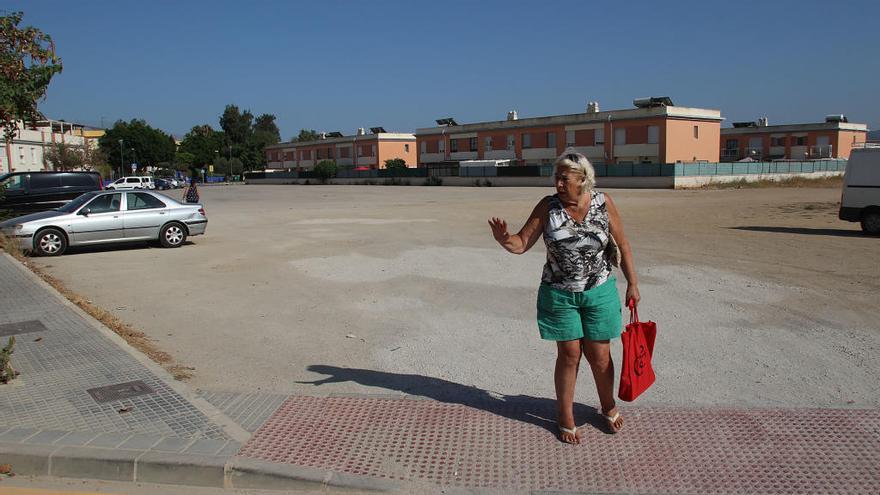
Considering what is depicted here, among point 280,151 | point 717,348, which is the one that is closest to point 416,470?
point 717,348

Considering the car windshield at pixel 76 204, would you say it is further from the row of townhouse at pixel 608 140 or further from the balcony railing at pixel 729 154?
the balcony railing at pixel 729 154

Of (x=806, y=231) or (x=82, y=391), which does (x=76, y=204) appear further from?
(x=806, y=231)

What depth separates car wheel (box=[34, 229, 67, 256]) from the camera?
1396cm

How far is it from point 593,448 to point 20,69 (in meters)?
10.7

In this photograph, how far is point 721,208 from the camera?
91.2ft

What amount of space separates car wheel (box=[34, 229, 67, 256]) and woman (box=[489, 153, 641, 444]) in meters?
12.9

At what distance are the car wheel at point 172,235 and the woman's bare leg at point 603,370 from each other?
13.3 m

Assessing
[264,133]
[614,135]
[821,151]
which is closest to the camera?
[614,135]

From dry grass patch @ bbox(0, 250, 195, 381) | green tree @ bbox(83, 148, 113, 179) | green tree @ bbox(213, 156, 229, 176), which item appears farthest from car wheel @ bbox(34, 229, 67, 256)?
green tree @ bbox(213, 156, 229, 176)

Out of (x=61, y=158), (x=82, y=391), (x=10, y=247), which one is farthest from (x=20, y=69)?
(x=61, y=158)

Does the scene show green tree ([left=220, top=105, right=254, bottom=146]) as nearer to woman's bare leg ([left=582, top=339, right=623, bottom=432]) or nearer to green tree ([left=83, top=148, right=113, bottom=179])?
green tree ([left=83, top=148, right=113, bottom=179])

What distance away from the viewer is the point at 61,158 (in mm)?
60406

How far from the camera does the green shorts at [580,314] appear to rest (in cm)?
424

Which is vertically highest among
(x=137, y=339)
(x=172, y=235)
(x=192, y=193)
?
(x=192, y=193)
